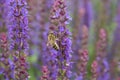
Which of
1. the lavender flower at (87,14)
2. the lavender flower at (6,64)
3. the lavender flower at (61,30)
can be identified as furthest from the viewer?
the lavender flower at (87,14)

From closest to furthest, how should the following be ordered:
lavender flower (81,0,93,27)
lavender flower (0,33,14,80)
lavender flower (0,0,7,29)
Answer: lavender flower (0,33,14,80) → lavender flower (0,0,7,29) → lavender flower (81,0,93,27)

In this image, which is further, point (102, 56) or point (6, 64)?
point (102, 56)

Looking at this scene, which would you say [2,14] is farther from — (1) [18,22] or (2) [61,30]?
(2) [61,30]

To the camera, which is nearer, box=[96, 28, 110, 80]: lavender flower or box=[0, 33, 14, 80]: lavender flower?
box=[0, 33, 14, 80]: lavender flower

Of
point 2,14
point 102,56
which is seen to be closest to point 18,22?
point 2,14

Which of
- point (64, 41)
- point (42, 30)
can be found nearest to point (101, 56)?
point (42, 30)

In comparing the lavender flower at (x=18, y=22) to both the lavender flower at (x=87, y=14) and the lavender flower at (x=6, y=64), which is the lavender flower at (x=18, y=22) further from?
the lavender flower at (x=87, y=14)

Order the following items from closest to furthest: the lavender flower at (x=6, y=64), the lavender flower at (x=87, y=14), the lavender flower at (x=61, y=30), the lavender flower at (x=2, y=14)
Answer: the lavender flower at (x=61, y=30)
the lavender flower at (x=6, y=64)
the lavender flower at (x=2, y=14)
the lavender flower at (x=87, y=14)

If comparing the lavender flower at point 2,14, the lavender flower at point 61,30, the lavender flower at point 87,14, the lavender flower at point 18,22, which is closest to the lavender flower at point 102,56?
the lavender flower at point 2,14

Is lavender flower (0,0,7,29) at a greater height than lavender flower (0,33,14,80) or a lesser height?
greater

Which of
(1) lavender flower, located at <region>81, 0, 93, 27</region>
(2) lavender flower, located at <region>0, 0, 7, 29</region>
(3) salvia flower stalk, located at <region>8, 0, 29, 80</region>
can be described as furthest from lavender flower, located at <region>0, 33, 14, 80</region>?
(1) lavender flower, located at <region>81, 0, 93, 27</region>

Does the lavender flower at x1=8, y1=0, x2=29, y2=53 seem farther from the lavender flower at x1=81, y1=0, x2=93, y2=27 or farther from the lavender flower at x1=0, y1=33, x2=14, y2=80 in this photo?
the lavender flower at x1=81, y1=0, x2=93, y2=27
